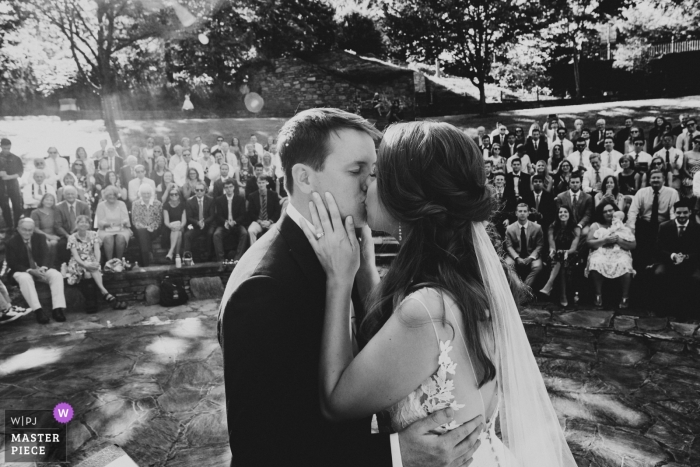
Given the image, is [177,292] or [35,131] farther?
[35,131]

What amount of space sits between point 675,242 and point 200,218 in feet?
23.8

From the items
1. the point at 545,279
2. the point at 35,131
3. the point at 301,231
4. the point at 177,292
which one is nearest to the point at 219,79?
the point at 35,131

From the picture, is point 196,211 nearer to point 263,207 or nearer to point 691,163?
point 263,207

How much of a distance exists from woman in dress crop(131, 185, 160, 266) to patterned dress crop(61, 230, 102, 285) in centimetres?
71

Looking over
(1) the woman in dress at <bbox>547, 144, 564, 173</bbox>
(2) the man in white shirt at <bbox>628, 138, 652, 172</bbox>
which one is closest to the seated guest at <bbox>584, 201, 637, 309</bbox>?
(2) the man in white shirt at <bbox>628, 138, 652, 172</bbox>

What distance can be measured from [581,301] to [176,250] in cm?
642

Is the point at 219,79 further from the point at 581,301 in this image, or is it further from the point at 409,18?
the point at 581,301

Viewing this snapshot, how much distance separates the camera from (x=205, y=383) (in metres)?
5.13

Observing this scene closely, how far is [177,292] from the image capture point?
7926 mm

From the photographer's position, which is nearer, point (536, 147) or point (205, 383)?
point (205, 383)

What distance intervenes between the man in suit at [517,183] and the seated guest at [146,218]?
19.3 feet

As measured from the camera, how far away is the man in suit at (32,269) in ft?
23.9

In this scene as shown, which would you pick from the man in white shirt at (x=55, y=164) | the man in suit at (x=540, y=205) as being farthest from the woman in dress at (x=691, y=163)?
the man in white shirt at (x=55, y=164)

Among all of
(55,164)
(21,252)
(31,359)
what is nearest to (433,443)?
(31,359)
